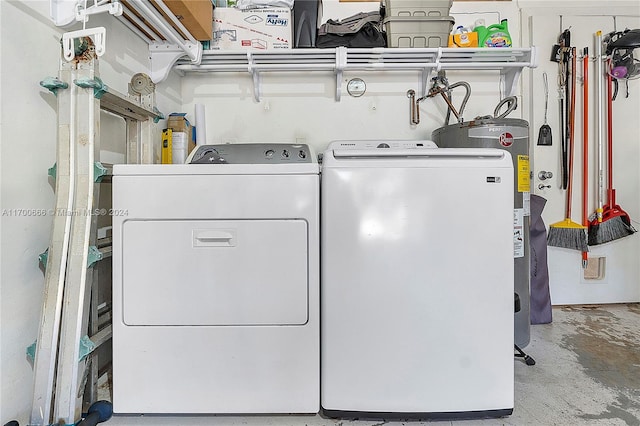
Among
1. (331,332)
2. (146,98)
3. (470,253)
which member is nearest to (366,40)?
(146,98)

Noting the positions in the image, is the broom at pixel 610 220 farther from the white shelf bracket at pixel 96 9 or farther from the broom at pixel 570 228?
the white shelf bracket at pixel 96 9

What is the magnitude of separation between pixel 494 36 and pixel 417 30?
489 mm

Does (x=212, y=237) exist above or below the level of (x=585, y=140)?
below

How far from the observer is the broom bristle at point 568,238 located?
2.42 meters

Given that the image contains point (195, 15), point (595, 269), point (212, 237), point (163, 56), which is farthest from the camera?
point (595, 269)

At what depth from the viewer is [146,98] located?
1.59 metres

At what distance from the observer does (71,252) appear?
118 centimetres

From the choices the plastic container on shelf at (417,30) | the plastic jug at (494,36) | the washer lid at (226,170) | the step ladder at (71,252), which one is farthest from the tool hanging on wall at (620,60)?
the step ladder at (71,252)

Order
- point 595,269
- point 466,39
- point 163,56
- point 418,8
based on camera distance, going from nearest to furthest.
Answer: point 163,56, point 418,8, point 466,39, point 595,269

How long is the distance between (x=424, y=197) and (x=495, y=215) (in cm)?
27

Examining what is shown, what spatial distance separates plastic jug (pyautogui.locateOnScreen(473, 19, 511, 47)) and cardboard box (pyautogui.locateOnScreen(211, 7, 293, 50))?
3.88 ft

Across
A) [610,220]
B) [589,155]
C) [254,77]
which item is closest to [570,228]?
[610,220]

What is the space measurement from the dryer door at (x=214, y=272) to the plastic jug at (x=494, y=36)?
5.71 ft

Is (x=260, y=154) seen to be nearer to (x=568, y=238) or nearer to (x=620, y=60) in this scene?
(x=568, y=238)
